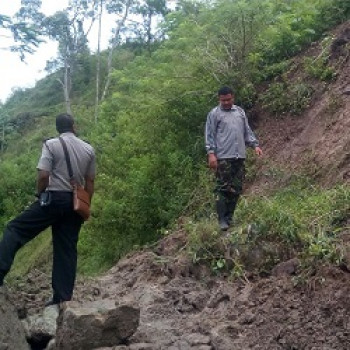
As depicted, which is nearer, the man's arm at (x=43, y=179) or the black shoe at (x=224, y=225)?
the man's arm at (x=43, y=179)

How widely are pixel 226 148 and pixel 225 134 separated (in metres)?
0.17

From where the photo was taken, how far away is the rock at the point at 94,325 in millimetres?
4930

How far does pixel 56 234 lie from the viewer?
5664 mm

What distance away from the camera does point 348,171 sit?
7797 millimetres


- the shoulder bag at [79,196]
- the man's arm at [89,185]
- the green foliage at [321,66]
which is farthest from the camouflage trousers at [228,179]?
the green foliage at [321,66]

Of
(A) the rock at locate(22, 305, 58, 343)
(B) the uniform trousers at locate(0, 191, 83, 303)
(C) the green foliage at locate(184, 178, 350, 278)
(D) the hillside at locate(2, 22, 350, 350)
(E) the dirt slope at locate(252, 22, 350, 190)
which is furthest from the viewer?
(E) the dirt slope at locate(252, 22, 350, 190)

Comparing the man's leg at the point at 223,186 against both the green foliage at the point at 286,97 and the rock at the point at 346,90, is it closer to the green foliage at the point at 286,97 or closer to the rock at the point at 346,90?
the rock at the point at 346,90

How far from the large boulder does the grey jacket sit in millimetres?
3217

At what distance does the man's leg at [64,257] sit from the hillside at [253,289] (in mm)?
282

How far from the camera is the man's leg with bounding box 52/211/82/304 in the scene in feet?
18.3

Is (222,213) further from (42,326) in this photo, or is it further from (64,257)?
(42,326)

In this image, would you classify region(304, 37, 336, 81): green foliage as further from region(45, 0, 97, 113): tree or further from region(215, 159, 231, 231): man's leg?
region(45, 0, 97, 113): tree

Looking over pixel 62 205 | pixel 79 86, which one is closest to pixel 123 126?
pixel 62 205

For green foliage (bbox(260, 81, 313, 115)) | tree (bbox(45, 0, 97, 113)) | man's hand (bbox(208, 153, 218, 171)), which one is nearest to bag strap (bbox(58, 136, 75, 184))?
man's hand (bbox(208, 153, 218, 171))
